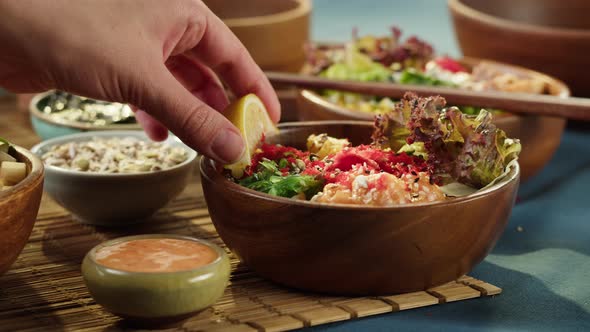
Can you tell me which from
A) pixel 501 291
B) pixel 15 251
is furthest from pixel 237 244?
pixel 501 291

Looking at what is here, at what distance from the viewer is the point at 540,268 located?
2.13 m

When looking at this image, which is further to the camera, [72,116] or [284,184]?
[72,116]

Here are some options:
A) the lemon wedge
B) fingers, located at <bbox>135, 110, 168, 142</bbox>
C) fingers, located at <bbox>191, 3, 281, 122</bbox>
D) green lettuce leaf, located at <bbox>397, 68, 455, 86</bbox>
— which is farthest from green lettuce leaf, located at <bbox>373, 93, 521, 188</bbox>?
green lettuce leaf, located at <bbox>397, 68, 455, 86</bbox>

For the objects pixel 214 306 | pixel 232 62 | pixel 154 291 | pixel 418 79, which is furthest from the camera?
pixel 418 79

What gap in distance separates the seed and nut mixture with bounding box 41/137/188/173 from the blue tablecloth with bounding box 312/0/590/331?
0.79 m

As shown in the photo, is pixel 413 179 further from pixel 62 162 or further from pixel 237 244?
pixel 62 162

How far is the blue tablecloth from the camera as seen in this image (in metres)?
1.80

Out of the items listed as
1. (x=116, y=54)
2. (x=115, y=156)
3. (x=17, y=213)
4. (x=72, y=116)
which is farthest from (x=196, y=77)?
(x=17, y=213)

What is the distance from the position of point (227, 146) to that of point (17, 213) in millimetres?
455

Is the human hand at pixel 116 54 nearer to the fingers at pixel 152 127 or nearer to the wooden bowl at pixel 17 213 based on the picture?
the wooden bowl at pixel 17 213

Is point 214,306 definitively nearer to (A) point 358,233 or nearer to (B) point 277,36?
(A) point 358,233

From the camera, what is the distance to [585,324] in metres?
1.83

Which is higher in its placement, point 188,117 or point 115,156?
point 188,117

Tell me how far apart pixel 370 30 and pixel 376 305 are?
4.97 metres
